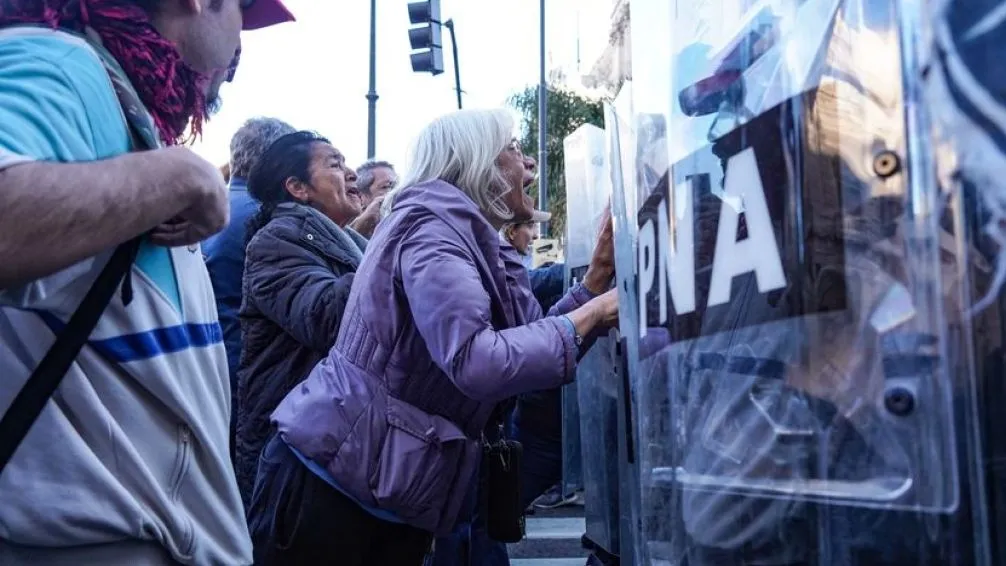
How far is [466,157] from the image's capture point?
292 cm

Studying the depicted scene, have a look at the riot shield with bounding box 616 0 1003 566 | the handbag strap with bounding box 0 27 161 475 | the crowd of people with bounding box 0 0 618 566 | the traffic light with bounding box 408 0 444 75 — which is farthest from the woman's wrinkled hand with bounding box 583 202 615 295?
the traffic light with bounding box 408 0 444 75

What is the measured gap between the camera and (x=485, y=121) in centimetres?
303

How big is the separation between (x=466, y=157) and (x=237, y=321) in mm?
1636

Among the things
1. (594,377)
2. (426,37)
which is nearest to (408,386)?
(594,377)

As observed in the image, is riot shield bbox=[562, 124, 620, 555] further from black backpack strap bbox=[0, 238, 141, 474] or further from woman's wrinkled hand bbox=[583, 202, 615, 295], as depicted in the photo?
black backpack strap bbox=[0, 238, 141, 474]

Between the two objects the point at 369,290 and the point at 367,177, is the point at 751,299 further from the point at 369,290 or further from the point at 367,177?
the point at 367,177

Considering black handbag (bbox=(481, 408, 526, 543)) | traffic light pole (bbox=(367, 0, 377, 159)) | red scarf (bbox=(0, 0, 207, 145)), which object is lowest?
black handbag (bbox=(481, 408, 526, 543))

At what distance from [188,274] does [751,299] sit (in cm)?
85

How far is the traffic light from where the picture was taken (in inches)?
494

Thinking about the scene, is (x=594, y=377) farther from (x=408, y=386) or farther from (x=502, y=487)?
(x=408, y=386)

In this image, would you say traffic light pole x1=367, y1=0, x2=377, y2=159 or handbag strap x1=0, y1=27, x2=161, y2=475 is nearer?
handbag strap x1=0, y1=27, x2=161, y2=475

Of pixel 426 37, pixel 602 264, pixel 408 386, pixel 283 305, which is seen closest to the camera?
pixel 408 386

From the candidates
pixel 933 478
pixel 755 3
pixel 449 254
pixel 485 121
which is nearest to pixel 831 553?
pixel 933 478

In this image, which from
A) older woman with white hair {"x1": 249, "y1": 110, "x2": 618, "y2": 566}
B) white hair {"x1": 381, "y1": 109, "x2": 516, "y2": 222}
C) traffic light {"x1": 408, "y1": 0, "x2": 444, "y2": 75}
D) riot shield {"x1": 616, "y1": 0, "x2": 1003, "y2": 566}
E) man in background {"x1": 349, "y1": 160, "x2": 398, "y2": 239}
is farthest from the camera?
traffic light {"x1": 408, "y1": 0, "x2": 444, "y2": 75}
